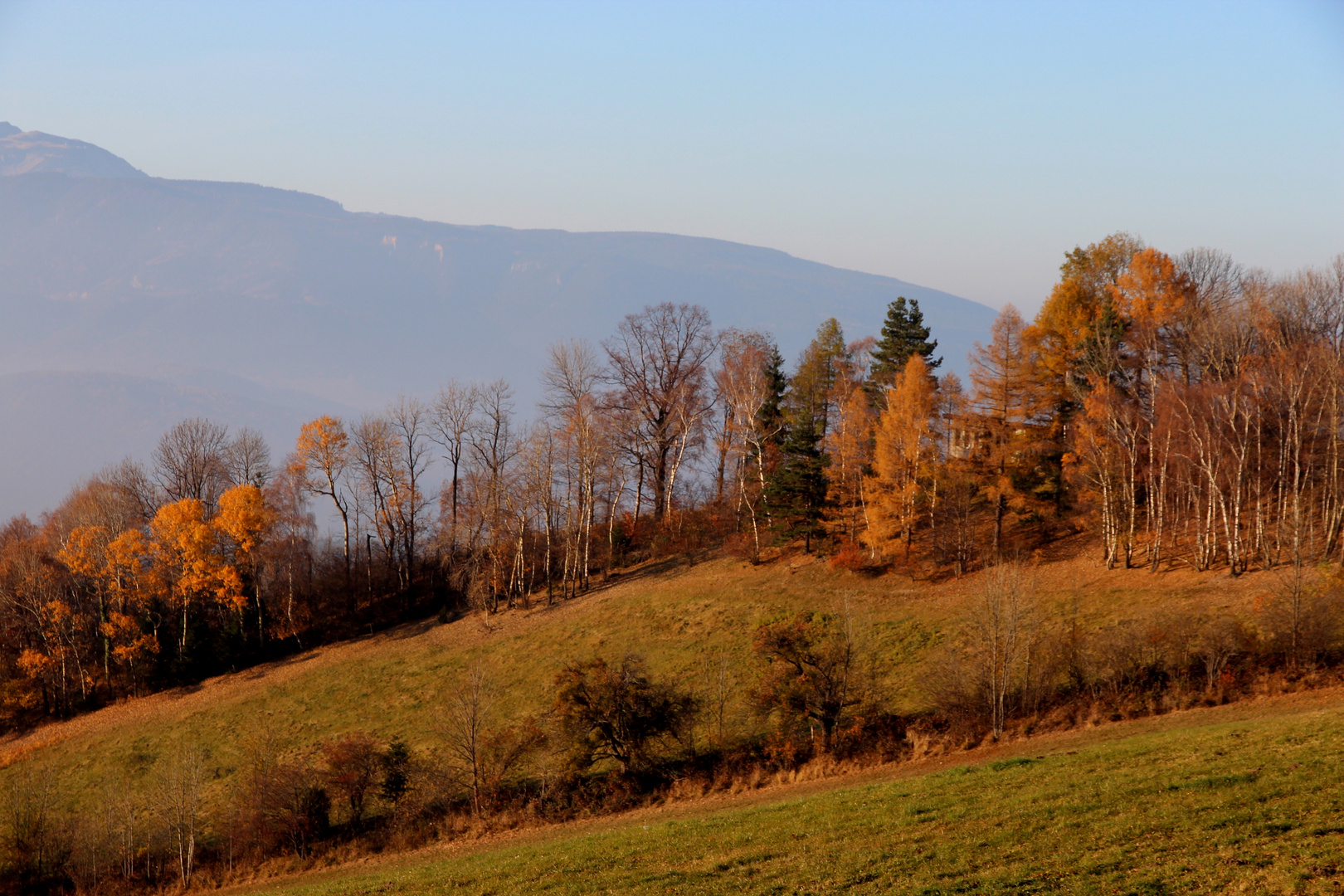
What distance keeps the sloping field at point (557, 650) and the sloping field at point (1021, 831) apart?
946 centimetres

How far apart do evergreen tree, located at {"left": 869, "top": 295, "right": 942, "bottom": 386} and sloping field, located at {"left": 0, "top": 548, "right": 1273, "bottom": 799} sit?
1642 cm

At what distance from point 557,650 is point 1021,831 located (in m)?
32.9

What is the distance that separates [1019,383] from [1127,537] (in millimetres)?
9417

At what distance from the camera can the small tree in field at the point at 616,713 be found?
29.4 m

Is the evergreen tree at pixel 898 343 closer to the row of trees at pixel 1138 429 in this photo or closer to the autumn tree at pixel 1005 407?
the row of trees at pixel 1138 429

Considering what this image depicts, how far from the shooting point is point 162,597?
2325 inches

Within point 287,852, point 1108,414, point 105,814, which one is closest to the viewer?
point 287,852

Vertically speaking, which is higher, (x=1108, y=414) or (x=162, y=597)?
(x=1108, y=414)

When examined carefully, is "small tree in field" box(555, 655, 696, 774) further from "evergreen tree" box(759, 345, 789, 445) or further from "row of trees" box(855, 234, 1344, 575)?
"evergreen tree" box(759, 345, 789, 445)

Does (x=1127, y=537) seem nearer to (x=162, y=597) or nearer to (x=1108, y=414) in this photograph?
(x=1108, y=414)

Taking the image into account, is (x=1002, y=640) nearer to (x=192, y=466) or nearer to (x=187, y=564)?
Result: (x=187, y=564)

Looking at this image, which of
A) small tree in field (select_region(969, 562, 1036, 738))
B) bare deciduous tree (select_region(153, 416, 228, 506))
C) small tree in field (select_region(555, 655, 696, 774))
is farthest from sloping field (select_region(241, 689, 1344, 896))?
bare deciduous tree (select_region(153, 416, 228, 506))

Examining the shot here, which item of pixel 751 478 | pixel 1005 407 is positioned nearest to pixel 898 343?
pixel 751 478

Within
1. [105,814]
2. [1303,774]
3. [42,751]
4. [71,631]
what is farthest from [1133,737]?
[71,631]
